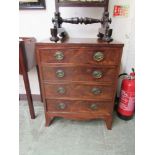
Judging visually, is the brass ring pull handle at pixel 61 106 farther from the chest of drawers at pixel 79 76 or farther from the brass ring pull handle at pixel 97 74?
the brass ring pull handle at pixel 97 74

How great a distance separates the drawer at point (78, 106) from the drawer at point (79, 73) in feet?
0.75

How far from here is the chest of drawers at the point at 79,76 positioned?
1.05 m

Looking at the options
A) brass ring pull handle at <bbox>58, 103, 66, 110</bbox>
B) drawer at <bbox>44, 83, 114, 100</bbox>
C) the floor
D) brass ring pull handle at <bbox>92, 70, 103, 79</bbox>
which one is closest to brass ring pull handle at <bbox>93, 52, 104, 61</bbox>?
brass ring pull handle at <bbox>92, 70, 103, 79</bbox>

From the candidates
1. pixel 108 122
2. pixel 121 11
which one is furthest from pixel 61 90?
pixel 121 11

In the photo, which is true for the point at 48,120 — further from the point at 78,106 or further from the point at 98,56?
the point at 98,56

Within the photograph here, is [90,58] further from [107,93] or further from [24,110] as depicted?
[24,110]

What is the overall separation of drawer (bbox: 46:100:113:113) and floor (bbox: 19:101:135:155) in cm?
21

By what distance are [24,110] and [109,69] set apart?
1093 millimetres

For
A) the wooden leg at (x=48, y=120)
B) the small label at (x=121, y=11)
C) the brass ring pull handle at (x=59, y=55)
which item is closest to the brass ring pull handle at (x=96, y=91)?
the brass ring pull handle at (x=59, y=55)

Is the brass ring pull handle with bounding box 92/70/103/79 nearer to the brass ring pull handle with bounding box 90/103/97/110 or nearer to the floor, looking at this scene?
the brass ring pull handle with bounding box 90/103/97/110

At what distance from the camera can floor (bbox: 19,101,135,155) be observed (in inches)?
45.8

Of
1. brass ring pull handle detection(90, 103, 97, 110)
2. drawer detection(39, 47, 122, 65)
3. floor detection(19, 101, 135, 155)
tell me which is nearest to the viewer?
drawer detection(39, 47, 122, 65)
